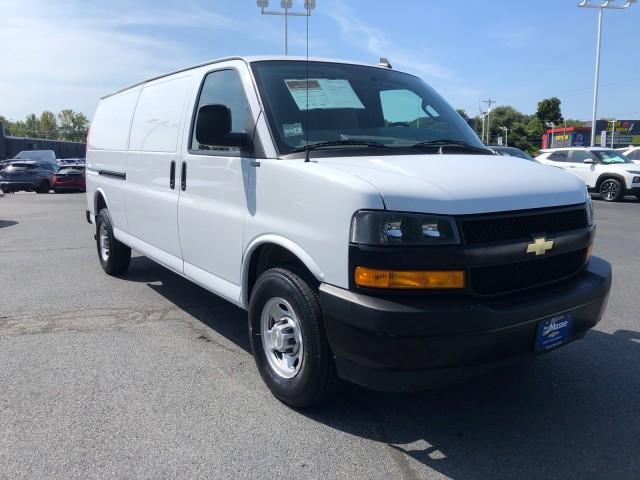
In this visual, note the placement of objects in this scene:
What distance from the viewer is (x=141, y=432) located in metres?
3.10

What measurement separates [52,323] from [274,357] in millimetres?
2612

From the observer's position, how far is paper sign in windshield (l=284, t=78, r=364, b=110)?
3670mm

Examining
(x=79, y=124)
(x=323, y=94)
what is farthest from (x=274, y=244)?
(x=79, y=124)

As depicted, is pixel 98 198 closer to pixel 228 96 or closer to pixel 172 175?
pixel 172 175

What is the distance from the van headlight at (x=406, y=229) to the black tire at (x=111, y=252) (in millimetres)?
4544

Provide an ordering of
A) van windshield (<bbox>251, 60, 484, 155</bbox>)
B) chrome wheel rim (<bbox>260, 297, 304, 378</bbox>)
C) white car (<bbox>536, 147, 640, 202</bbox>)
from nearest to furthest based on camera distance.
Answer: chrome wheel rim (<bbox>260, 297, 304, 378</bbox>) → van windshield (<bbox>251, 60, 484, 155</bbox>) → white car (<bbox>536, 147, 640, 202</bbox>)

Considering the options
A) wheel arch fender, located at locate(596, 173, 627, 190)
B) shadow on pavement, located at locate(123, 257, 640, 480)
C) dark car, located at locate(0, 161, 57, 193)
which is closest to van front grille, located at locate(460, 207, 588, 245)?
Answer: shadow on pavement, located at locate(123, 257, 640, 480)

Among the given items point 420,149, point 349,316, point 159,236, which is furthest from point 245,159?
point 159,236

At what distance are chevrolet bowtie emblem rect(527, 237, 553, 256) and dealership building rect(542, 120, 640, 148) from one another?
65.6 meters

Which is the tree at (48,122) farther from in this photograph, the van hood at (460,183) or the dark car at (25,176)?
the van hood at (460,183)

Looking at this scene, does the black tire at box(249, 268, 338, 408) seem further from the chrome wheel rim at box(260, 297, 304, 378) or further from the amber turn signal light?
the amber turn signal light

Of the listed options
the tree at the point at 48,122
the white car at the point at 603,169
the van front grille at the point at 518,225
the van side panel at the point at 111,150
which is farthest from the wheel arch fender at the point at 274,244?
the tree at the point at 48,122

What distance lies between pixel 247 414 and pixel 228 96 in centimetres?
218

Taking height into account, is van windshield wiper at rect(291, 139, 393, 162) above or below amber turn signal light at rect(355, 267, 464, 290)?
above
